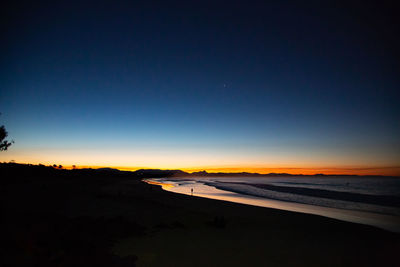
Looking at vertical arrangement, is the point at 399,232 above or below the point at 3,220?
below

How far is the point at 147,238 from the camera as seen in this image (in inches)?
353

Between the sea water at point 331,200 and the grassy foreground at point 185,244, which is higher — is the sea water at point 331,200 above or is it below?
below

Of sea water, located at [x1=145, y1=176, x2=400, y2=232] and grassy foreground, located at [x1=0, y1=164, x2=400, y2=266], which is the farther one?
sea water, located at [x1=145, y1=176, x2=400, y2=232]

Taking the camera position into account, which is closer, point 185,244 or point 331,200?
point 185,244

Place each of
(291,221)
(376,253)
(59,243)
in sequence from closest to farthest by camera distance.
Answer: (59,243) < (376,253) < (291,221)

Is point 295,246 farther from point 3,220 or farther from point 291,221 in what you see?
point 3,220

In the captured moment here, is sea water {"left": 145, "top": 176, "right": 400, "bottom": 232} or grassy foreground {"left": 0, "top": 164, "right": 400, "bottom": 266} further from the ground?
grassy foreground {"left": 0, "top": 164, "right": 400, "bottom": 266}

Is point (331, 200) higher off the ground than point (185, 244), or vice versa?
point (185, 244)

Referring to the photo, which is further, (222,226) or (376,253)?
(222,226)

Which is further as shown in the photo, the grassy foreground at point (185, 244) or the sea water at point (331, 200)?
the sea water at point (331, 200)

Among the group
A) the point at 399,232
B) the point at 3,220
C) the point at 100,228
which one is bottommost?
the point at 399,232

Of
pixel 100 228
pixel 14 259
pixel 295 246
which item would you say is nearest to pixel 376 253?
pixel 295 246

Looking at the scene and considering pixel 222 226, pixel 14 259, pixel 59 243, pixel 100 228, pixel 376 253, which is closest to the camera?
pixel 14 259

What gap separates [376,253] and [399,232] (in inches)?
225
